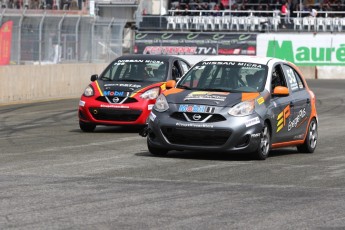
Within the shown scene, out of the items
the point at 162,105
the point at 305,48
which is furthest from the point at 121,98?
the point at 305,48

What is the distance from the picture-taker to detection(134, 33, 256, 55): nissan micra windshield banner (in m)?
52.7

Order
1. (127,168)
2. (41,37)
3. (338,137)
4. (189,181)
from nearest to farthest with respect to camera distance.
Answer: (189,181), (127,168), (338,137), (41,37)

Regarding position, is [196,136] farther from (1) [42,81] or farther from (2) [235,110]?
(1) [42,81]

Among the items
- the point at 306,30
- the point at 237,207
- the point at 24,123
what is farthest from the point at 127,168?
the point at 306,30

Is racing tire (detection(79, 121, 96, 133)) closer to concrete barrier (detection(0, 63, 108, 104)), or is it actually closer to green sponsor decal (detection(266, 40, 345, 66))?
concrete barrier (detection(0, 63, 108, 104))

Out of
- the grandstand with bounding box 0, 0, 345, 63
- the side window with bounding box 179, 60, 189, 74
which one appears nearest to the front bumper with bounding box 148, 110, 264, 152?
the side window with bounding box 179, 60, 189, 74

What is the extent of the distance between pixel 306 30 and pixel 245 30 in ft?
11.1

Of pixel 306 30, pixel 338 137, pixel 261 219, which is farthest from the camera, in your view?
pixel 306 30

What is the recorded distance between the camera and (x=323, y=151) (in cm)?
1510

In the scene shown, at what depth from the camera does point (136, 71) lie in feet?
62.3

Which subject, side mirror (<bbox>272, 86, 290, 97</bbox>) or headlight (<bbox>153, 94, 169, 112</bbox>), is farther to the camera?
side mirror (<bbox>272, 86, 290, 97</bbox>)

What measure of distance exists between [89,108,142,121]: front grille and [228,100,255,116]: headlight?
193 inches

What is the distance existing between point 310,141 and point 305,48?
126 feet

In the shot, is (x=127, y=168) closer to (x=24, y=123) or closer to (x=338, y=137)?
(x=338, y=137)
